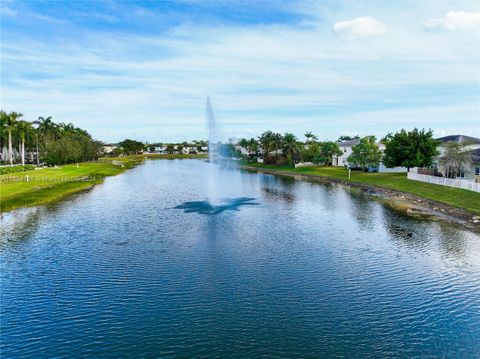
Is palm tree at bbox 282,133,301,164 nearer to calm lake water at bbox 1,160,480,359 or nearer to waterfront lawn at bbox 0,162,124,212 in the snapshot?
waterfront lawn at bbox 0,162,124,212

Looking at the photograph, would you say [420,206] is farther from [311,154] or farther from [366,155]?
[311,154]

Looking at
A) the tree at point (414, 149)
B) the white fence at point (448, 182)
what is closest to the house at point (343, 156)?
the tree at point (414, 149)

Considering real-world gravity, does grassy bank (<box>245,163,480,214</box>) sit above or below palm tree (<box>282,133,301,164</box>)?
below

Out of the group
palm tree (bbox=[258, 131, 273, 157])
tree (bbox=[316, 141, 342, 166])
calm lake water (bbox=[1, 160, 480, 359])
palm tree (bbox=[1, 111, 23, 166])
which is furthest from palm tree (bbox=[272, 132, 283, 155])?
calm lake water (bbox=[1, 160, 480, 359])

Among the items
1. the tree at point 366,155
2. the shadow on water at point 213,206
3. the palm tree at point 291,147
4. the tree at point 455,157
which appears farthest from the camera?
the palm tree at point 291,147

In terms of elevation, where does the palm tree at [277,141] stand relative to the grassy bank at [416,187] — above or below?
above

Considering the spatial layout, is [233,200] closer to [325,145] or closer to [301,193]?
[301,193]

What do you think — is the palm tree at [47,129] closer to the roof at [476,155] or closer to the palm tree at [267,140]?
the palm tree at [267,140]
